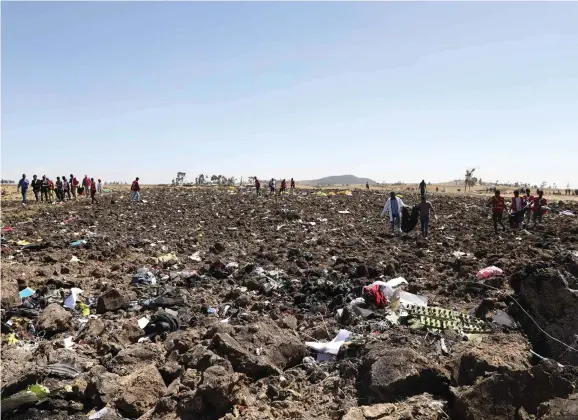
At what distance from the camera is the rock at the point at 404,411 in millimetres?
3437

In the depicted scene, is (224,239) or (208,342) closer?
(208,342)

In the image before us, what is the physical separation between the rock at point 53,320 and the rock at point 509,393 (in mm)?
5032

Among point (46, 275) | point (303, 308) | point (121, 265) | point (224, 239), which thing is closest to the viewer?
point (303, 308)

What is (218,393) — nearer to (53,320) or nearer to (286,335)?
(286,335)

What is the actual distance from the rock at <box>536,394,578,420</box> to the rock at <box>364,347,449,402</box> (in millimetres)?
864

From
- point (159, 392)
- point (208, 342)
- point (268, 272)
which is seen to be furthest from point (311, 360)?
point (268, 272)

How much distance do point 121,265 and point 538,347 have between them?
790cm

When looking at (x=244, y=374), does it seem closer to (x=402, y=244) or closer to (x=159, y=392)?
A: (x=159, y=392)

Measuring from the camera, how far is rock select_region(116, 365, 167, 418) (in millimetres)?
3910

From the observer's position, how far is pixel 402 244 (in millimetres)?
11891

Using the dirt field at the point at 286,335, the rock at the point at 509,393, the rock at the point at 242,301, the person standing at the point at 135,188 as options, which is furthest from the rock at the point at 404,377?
the person standing at the point at 135,188

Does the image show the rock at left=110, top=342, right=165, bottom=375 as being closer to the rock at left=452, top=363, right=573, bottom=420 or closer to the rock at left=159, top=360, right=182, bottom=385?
the rock at left=159, top=360, right=182, bottom=385

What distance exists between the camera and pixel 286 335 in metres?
5.05

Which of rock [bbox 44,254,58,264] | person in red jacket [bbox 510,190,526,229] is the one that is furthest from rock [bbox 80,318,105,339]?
person in red jacket [bbox 510,190,526,229]
